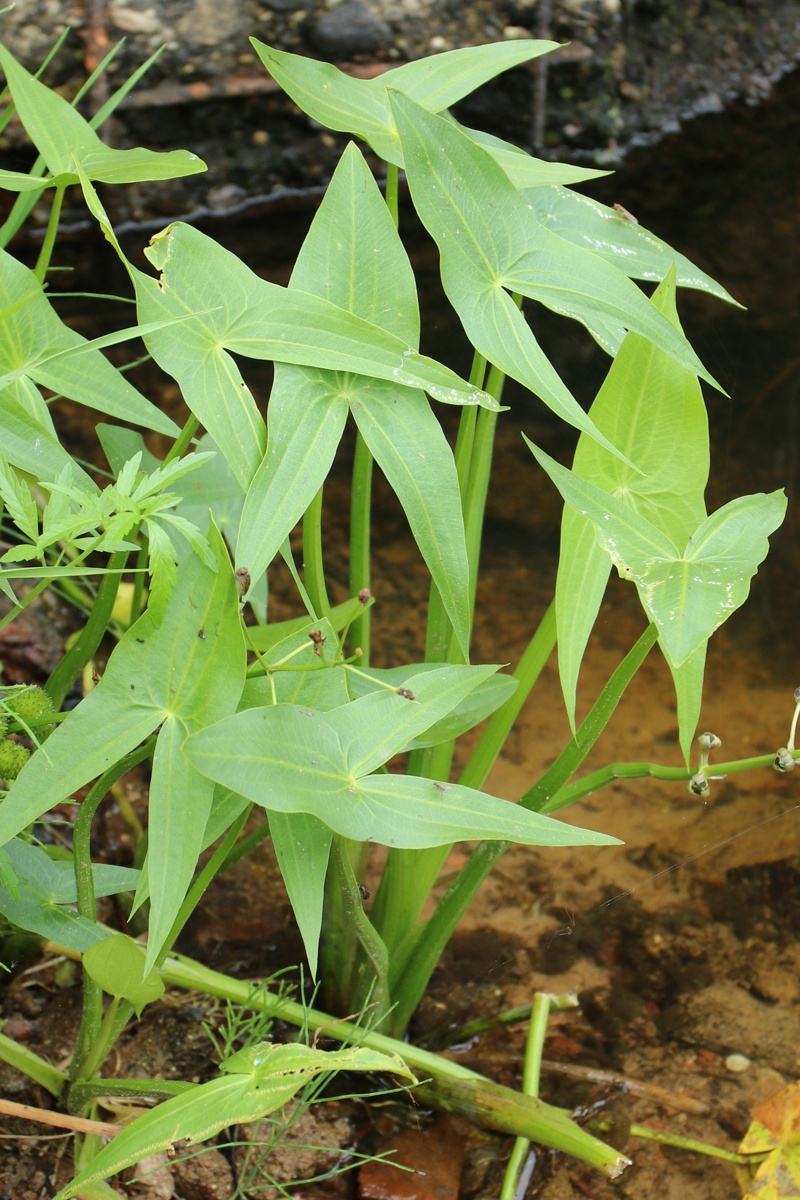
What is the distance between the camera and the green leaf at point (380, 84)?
779mm

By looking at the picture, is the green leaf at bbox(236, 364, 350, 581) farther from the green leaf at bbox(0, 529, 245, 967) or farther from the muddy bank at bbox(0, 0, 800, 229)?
the muddy bank at bbox(0, 0, 800, 229)

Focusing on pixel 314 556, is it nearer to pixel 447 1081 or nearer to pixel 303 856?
pixel 303 856

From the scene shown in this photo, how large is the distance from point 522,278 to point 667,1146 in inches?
33.6

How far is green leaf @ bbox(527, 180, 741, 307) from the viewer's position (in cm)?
86

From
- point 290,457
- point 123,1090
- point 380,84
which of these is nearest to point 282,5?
point 380,84

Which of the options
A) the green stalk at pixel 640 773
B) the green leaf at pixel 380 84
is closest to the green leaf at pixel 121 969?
the green stalk at pixel 640 773

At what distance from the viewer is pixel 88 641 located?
Result: 0.90 metres

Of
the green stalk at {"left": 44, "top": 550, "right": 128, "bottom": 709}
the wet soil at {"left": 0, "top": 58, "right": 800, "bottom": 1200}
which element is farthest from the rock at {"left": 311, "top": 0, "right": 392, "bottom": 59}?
the green stalk at {"left": 44, "top": 550, "right": 128, "bottom": 709}

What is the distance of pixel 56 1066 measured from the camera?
37.5 inches

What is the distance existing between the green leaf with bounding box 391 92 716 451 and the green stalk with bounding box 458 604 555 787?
0.29 metres

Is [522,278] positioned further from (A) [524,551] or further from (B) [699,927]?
(A) [524,551]

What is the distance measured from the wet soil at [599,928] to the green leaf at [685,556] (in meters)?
0.64

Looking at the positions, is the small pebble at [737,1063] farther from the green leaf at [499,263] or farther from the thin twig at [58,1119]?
the green leaf at [499,263]

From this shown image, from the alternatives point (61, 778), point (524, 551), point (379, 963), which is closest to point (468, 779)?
point (379, 963)
